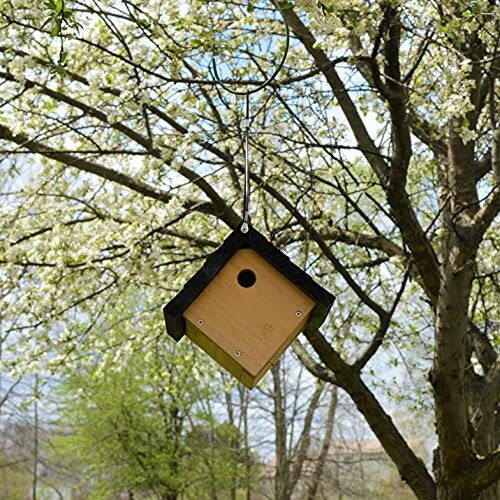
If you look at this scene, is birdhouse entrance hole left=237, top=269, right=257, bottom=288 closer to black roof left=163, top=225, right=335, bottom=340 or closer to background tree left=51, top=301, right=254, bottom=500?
black roof left=163, top=225, right=335, bottom=340

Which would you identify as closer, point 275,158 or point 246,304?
Result: point 246,304

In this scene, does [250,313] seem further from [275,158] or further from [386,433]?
[386,433]

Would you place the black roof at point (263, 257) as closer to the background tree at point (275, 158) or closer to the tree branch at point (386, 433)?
the background tree at point (275, 158)

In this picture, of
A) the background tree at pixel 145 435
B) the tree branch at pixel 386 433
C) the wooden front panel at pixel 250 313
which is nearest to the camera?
the wooden front panel at pixel 250 313

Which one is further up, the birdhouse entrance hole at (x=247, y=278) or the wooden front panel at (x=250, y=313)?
the birdhouse entrance hole at (x=247, y=278)

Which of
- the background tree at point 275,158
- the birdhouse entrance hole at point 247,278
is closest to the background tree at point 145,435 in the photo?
the background tree at point 275,158

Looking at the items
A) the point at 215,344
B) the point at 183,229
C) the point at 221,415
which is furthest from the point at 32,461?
the point at 215,344

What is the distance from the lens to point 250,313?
2.33 meters

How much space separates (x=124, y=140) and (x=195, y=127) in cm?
108

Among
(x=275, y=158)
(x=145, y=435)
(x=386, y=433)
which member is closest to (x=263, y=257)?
(x=275, y=158)

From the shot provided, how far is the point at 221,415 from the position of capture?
15.4m

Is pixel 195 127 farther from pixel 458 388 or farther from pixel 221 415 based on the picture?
pixel 221 415

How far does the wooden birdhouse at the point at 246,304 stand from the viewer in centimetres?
229

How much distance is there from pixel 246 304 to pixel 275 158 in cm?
239
